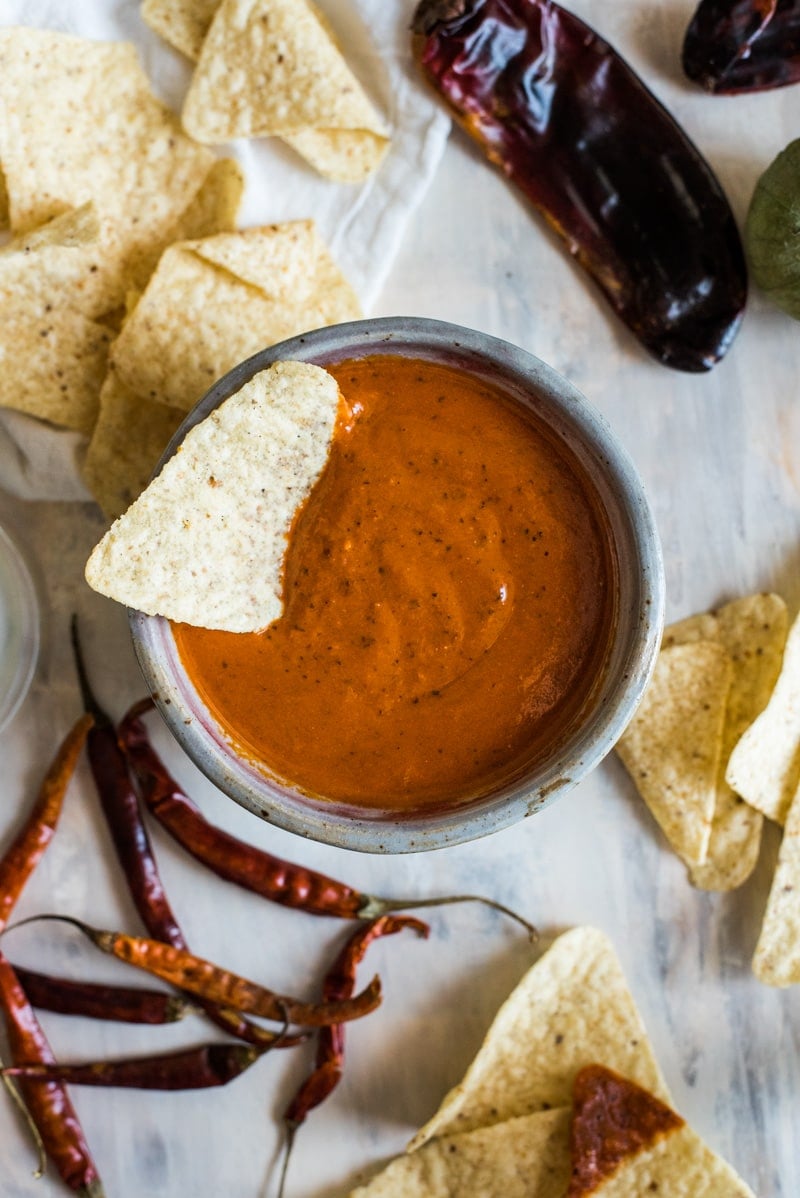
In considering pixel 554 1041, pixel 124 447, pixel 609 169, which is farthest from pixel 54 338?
pixel 554 1041

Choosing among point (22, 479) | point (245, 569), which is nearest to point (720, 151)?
point (245, 569)

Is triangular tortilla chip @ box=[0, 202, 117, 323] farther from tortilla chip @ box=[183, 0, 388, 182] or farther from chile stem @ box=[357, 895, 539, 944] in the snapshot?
chile stem @ box=[357, 895, 539, 944]

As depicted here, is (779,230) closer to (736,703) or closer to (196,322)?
(736,703)

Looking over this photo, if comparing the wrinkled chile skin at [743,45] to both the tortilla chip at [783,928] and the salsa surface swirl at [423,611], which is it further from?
the tortilla chip at [783,928]

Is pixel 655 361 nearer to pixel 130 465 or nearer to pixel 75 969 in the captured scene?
pixel 130 465

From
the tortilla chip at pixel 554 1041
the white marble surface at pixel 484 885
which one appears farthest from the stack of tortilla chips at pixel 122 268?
the tortilla chip at pixel 554 1041

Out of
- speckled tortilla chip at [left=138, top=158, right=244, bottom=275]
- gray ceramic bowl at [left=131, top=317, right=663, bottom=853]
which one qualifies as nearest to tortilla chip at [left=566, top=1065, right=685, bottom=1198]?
gray ceramic bowl at [left=131, top=317, right=663, bottom=853]

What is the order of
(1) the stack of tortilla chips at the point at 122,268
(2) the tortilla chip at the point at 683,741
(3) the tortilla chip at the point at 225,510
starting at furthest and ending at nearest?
(2) the tortilla chip at the point at 683,741 < (1) the stack of tortilla chips at the point at 122,268 < (3) the tortilla chip at the point at 225,510
